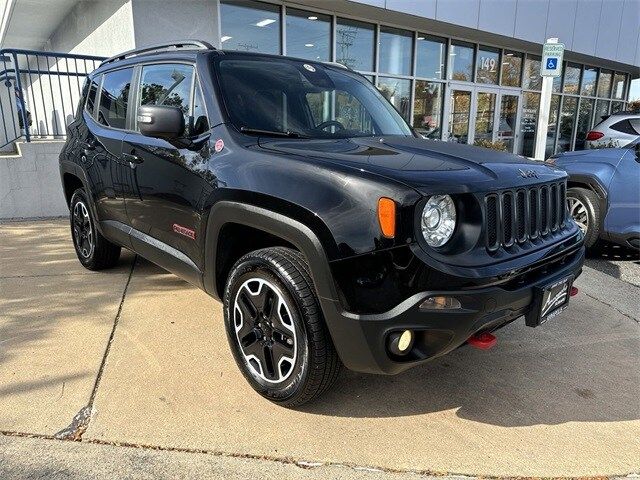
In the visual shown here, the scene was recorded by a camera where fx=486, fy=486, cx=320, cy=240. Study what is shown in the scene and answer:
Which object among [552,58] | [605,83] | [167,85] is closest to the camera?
[167,85]

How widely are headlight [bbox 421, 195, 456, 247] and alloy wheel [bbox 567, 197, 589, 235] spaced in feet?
13.0

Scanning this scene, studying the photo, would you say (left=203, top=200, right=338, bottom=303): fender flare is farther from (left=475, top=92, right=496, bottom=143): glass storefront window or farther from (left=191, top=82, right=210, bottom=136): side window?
(left=475, top=92, right=496, bottom=143): glass storefront window

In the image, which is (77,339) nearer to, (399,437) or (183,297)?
(183,297)

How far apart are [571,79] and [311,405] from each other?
710 inches

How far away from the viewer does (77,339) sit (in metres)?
3.28

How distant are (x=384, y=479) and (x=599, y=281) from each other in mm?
3597

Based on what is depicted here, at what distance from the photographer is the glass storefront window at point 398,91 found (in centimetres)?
1143

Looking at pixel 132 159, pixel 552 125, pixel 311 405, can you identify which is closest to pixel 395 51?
pixel 552 125

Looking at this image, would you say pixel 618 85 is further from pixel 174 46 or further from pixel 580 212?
pixel 174 46

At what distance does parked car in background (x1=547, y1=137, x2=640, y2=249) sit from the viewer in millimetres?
5078

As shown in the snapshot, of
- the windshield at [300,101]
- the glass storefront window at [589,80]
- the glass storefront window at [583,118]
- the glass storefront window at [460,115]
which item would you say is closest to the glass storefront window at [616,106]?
the glass storefront window at [583,118]

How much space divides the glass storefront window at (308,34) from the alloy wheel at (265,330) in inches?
309

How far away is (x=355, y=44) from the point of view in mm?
10711

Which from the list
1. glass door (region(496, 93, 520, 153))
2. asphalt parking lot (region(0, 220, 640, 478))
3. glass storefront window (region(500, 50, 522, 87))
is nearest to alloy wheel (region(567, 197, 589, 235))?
asphalt parking lot (region(0, 220, 640, 478))
